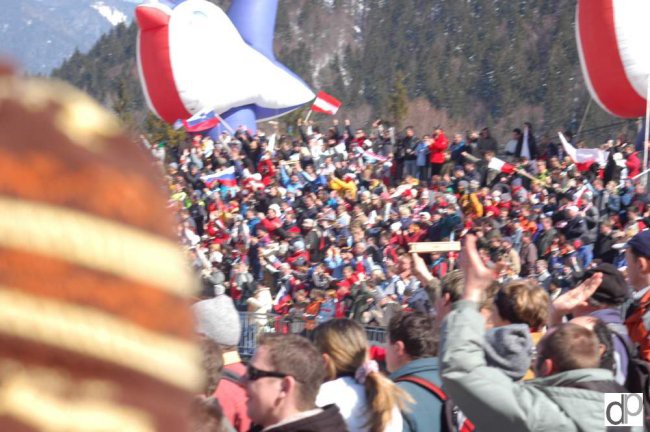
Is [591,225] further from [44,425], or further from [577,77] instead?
[577,77]

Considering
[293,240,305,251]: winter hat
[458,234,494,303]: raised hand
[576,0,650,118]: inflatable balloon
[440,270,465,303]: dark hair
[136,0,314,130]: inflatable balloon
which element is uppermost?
[136,0,314,130]: inflatable balloon

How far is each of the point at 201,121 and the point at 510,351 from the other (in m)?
20.7

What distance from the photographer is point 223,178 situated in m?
21.1

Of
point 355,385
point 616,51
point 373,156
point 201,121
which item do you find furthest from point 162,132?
point 355,385

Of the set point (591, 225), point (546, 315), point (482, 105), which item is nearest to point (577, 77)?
point (482, 105)

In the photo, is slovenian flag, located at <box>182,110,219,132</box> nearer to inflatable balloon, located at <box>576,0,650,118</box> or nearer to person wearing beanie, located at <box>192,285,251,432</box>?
inflatable balloon, located at <box>576,0,650,118</box>

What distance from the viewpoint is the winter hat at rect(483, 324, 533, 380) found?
325 cm

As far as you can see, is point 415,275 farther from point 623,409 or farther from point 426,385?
point 623,409

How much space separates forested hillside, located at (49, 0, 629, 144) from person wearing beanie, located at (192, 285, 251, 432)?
49097 millimetres

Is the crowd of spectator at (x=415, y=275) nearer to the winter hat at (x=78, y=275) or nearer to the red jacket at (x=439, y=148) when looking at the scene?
the red jacket at (x=439, y=148)

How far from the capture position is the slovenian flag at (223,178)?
21.0 m

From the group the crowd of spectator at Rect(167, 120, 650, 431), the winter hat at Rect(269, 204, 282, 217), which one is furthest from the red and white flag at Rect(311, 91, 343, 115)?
the winter hat at Rect(269, 204, 282, 217)

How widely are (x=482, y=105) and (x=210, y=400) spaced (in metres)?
72.8

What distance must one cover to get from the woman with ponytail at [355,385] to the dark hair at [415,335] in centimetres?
21
